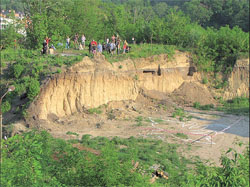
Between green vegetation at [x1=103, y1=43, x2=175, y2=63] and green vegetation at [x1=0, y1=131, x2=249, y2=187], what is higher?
green vegetation at [x1=103, y1=43, x2=175, y2=63]

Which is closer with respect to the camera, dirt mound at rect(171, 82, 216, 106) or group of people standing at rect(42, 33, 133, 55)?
group of people standing at rect(42, 33, 133, 55)

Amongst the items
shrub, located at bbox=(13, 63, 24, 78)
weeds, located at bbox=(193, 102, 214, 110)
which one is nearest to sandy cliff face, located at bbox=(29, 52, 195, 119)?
shrub, located at bbox=(13, 63, 24, 78)

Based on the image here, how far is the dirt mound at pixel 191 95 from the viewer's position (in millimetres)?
33491

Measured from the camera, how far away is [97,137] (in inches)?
898

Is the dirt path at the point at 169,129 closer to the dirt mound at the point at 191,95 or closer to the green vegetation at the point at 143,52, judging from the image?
the dirt mound at the point at 191,95

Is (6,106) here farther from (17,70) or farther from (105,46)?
(105,46)

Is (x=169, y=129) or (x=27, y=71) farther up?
(x=27, y=71)

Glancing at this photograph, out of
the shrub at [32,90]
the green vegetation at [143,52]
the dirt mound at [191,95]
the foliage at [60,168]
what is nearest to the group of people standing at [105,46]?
the green vegetation at [143,52]

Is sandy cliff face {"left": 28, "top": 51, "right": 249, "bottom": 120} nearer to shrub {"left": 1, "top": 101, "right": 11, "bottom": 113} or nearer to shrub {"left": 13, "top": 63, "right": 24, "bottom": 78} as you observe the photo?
shrub {"left": 1, "top": 101, "right": 11, "bottom": 113}

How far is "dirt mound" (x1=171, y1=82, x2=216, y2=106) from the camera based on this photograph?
3349cm

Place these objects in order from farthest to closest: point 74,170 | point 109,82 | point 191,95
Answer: point 191,95
point 109,82
point 74,170

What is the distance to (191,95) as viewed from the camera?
34000mm

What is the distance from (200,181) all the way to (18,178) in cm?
528

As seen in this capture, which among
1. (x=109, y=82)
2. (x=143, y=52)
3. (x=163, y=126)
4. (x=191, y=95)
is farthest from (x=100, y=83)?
(x=191, y=95)
